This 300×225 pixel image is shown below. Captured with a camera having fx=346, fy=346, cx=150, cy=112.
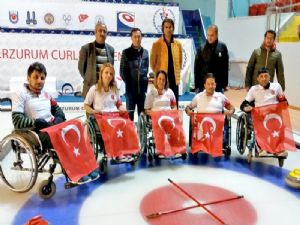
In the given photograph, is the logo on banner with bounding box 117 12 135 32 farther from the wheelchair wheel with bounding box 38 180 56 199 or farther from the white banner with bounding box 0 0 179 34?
the wheelchair wheel with bounding box 38 180 56 199

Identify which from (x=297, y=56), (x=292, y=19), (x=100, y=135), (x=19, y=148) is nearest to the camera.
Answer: (x=19, y=148)

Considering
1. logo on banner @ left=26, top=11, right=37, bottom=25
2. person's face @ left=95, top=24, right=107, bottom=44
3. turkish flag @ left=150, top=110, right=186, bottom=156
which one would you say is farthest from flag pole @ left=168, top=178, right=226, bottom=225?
logo on banner @ left=26, top=11, right=37, bottom=25

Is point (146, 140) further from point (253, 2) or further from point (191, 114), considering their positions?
point (253, 2)

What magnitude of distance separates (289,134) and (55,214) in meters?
2.26

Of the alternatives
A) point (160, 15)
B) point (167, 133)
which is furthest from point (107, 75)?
point (160, 15)

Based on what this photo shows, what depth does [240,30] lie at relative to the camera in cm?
968

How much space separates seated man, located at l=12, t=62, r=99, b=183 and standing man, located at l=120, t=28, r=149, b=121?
41.6 inches

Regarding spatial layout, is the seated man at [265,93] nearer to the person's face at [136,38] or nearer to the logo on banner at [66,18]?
the person's face at [136,38]

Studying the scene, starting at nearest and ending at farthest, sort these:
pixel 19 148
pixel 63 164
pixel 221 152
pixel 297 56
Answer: pixel 63 164, pixel 19 148, pixel 221 152, pixel 297 56

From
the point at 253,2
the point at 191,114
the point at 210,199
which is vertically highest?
the point at 253,2

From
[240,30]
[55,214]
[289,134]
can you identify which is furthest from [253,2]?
[55,214]

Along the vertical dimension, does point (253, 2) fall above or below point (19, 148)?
above

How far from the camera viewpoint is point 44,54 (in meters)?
6.52

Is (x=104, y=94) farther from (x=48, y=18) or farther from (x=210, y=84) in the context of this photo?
(x=48, y=18)
